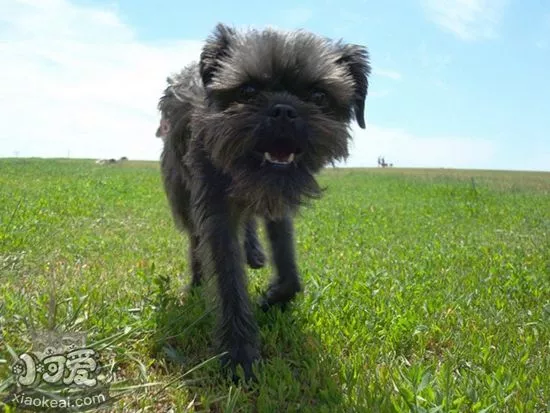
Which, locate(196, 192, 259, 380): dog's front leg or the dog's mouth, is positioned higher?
the dog's mouth

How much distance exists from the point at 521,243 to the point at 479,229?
2140 mm

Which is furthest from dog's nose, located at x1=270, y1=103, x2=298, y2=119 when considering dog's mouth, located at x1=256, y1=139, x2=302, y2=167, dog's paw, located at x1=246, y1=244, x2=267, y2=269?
dog's paw, located at x1=246, y1=244, x2=267, y2=269

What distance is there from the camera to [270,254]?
15.4ft

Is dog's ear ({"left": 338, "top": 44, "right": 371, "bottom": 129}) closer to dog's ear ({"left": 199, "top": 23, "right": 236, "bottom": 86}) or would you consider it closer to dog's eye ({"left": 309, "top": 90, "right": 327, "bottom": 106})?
dog's eye ({"left": 309, "top": 90, "right": 327, "bottom": 106})

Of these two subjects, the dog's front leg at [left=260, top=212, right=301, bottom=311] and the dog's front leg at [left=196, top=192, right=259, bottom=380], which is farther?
the dog's front leg at [left=260, top=212, right=301, bottom=311]

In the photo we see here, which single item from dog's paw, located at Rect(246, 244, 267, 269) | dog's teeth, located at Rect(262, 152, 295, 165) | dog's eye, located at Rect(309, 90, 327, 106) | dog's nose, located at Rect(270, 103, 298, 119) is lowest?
dog's paw, located at Rect(246, 244, 267, 269)

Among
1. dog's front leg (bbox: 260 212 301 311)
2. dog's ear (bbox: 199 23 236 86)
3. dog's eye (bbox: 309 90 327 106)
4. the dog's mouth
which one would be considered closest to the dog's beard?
the dog's mouth

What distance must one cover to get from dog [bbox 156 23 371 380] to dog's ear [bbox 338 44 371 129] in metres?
0.06

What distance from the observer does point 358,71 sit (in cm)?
433

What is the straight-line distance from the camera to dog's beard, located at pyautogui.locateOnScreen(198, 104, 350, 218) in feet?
11.4

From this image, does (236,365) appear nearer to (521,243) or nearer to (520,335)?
(520,335)

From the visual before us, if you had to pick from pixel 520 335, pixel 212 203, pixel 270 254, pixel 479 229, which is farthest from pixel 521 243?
pixel 212 203

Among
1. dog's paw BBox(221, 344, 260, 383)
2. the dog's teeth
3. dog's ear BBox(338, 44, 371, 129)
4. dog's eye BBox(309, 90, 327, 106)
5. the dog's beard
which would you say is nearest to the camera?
dog's paw BBox(221, 344, 260, 383)

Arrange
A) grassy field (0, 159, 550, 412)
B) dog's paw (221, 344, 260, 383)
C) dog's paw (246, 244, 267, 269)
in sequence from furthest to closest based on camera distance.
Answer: dog's paw (246, 244, 267, 269) < dog's paw (221, 344, 260, 383) < grassy field (0, 159, 550, 412)
